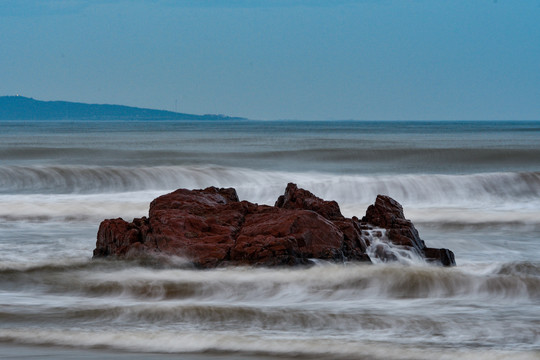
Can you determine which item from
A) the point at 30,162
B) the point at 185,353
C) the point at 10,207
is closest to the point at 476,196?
the point at 10,207

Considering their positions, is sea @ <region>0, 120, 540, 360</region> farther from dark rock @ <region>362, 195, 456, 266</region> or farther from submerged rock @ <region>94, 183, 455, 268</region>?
dark rock @ <region>362, 195, 456, 266</region>

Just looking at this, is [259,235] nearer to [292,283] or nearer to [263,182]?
[292,283]

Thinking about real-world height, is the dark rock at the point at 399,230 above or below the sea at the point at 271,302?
above

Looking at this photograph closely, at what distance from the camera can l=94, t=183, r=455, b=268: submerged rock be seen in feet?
31.5

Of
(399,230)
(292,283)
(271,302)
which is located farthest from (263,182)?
(271,302)

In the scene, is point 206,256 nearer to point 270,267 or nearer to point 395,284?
point 270,267

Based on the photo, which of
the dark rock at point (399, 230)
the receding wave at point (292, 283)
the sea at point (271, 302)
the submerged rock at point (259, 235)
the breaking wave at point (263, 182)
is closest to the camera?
the sea at point (271, 302)

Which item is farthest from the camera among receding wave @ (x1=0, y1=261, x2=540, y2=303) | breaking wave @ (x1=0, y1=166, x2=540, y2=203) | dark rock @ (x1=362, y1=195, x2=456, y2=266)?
breaking wave @ (x1=0, y1=166, x2=540, y2=203)

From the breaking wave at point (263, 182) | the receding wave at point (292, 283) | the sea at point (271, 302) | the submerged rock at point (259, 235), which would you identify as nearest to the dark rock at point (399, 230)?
the submerged rock at point (259, 235)

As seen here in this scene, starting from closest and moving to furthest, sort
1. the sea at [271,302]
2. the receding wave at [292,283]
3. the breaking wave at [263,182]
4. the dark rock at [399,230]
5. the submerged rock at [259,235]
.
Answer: the sea at [271,302]
the receding wave at [292,283]
the submerged rock at [259,235]
the dark rock at [399,230]
the breaking wave at [263,182]

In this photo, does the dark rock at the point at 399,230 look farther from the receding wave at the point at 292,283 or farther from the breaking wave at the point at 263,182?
the breaking wave at the point at 263,182

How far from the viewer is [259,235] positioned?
974 cm

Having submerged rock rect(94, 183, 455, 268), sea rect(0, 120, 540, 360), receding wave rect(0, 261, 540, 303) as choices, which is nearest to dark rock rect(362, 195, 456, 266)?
submerged rock rect(94, 183, 455, 268)

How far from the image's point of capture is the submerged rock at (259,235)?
9.59 meters
